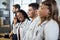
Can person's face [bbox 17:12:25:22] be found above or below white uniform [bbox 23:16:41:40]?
above

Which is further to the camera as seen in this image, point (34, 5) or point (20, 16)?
point (20, 16)

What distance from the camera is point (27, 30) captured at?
1.94 metres

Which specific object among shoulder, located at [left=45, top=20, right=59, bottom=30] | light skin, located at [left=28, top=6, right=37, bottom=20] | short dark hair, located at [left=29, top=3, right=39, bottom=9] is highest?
short dark hair, located at [left=29, top=3, right=39, bottom=9]

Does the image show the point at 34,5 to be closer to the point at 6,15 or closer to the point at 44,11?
the point at 44,11

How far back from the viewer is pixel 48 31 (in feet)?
4.90

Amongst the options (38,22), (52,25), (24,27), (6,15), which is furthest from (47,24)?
(6,15)

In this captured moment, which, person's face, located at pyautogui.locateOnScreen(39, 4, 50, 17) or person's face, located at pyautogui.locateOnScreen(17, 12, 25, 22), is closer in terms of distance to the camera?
person's face, located at pyautogui.locateOnScreen(39, 4, 50, 17)

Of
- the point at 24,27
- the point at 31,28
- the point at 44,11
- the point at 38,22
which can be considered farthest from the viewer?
the point at 24,27

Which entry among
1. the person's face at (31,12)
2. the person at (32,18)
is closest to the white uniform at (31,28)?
the person at (32,18)

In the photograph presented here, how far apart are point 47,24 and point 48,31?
9cm

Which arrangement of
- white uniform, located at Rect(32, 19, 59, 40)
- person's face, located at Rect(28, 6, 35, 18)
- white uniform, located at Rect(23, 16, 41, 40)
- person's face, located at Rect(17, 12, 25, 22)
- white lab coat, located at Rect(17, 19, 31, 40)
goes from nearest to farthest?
white uniform, located at Rect(32, 19, 59, 40) → white uniform, located at Rect(23, 16, 41, 40) → person's face, located at Rect(28, 6, 35, 18) → white lab coat, located at Rect(17, 19, 31, 40) → person's face, located at Rect(17, 12, 25, 22)

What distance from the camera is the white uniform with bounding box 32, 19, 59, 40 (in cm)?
147

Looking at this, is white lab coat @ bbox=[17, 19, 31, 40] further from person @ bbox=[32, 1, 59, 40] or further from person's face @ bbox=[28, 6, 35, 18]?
person @ bbox=[32, 1, 59, 40]

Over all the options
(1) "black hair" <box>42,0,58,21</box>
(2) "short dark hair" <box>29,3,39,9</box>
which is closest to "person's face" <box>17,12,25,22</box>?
(2) "short dark hair" <box>29,3,39,9</box>
